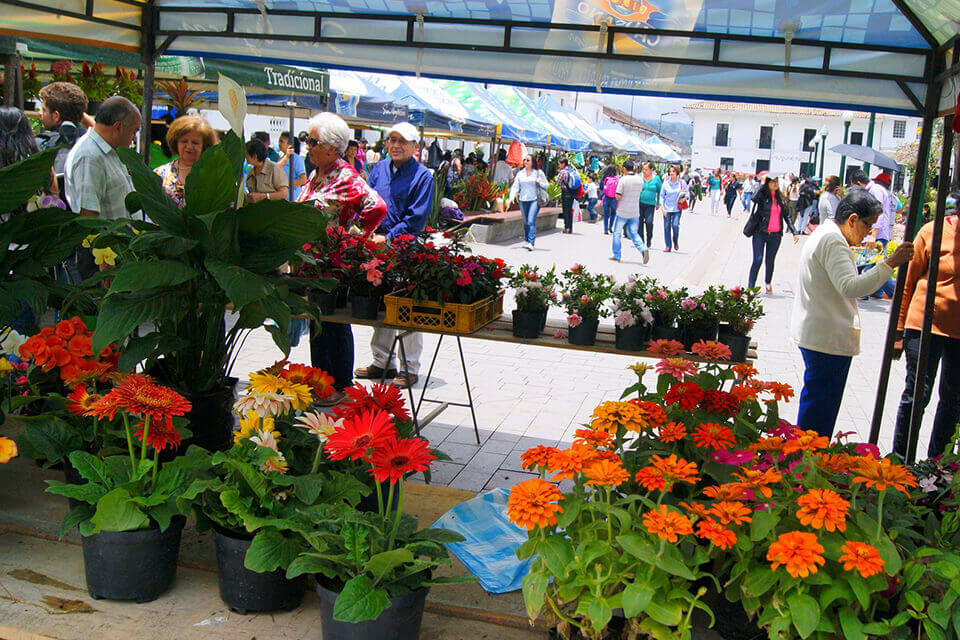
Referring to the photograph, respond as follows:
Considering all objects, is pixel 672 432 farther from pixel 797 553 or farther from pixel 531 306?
pixel 531 306

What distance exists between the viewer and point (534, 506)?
5.91ft

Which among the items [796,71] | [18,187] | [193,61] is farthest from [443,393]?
[193,61]

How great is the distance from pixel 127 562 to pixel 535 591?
1.03 meters

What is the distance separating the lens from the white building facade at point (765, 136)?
230 feet

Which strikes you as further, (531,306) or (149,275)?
(531,306)

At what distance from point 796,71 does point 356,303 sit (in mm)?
2401

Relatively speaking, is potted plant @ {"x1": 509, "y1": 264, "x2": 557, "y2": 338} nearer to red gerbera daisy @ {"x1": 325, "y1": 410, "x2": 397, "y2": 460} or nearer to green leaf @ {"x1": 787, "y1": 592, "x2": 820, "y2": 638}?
red gerbera daisy @ {"x1": 325, "y1": 410, "x2": 397, "y2": 460}

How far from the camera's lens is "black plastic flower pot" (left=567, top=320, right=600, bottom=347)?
4.14 metres

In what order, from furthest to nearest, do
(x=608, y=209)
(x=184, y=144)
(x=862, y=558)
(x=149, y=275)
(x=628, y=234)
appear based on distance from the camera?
(x=608, y=209) < (x=628, y=234) < (x=184, y=144) < (x=149, y=275) < (x=862, y=558)

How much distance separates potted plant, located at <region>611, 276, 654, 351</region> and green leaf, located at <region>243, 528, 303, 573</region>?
2.33 metres

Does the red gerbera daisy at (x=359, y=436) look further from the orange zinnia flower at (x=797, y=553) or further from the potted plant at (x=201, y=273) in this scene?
the orange zinnia flower at (x=797, y=553)

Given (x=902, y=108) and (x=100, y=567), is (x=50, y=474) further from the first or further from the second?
(x=902, y=108)

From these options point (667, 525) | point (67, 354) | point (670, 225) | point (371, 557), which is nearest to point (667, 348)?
point (667, 525)

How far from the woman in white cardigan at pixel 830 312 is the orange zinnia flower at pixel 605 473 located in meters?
2.44
